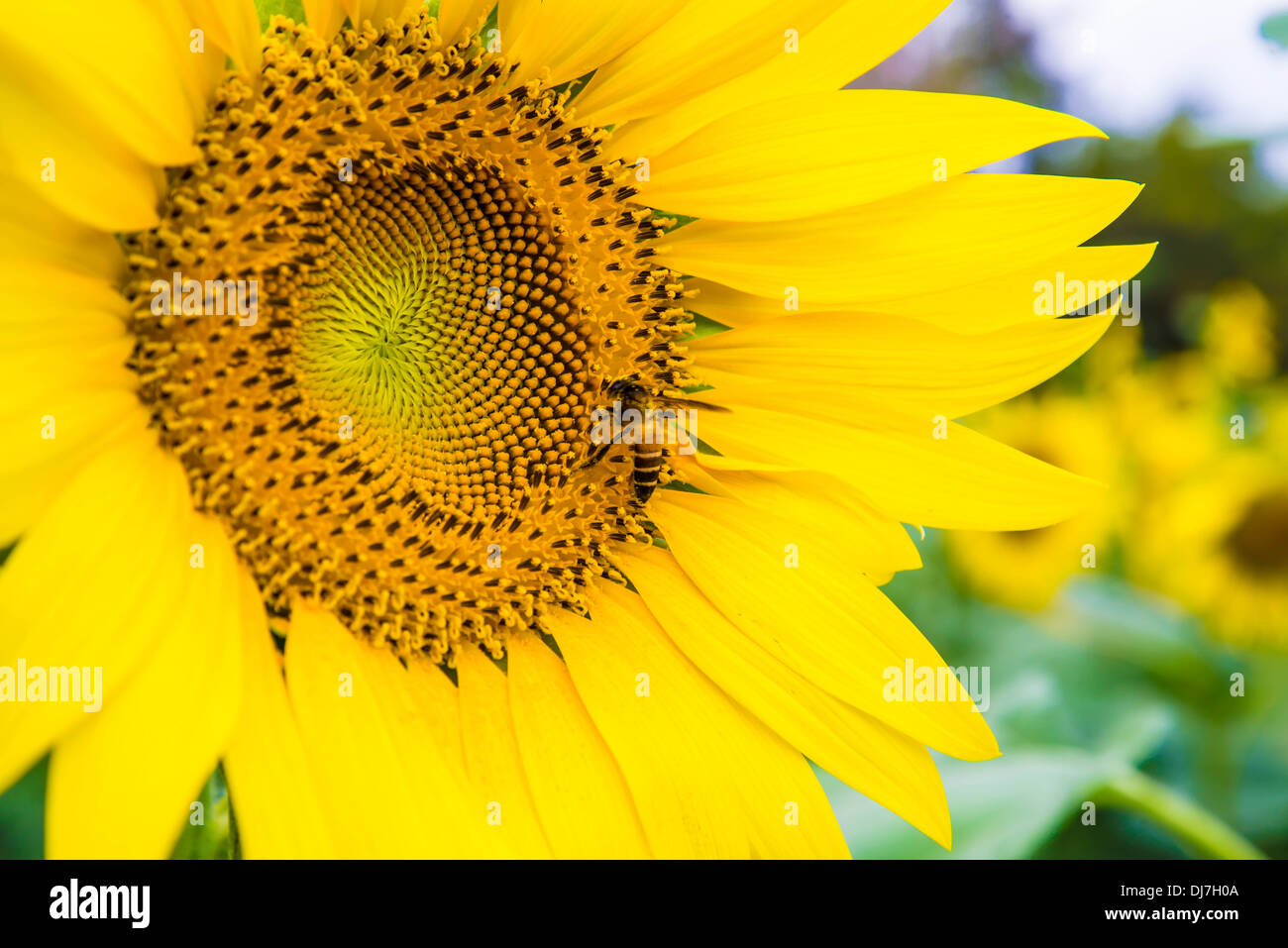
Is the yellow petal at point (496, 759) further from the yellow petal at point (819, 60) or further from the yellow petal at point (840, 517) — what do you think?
the yellow petal at point (819, 60)

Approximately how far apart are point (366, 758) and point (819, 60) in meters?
0.99

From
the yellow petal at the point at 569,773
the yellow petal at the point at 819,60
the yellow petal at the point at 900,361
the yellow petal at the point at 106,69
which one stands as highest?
the yellow petal at the point at 819,60

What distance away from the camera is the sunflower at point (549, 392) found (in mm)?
1153

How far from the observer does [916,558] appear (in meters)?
1.47

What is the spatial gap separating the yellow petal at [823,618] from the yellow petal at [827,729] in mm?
25

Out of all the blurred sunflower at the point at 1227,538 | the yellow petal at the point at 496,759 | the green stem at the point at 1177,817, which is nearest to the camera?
the yellow petal at the point at 496,759

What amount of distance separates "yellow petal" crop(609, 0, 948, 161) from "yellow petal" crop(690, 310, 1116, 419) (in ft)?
0.97

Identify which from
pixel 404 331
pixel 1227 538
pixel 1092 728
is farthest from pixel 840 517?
pixel 1227 538

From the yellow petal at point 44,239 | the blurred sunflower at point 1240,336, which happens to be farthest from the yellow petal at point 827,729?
the blurred sunflower at point 1240,336

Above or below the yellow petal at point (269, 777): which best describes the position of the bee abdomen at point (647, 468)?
above

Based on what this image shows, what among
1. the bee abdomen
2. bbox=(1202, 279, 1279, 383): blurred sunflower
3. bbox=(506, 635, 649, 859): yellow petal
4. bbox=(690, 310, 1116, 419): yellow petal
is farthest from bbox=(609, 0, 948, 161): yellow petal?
bbox=(1202, 279, 1279, 383): blurred sunflower

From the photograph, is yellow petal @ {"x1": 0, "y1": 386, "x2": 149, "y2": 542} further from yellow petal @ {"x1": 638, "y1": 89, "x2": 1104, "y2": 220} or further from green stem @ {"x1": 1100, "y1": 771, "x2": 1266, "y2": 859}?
green stem @ {"x1": 1100, "y1": 771, "x2": 1266, "y2": 859}

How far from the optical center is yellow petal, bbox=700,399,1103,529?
1491mm

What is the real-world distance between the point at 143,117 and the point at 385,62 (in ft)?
1.16
